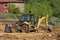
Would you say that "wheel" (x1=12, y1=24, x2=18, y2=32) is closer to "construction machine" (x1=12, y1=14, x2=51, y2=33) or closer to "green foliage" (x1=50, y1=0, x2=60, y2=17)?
"construction machine" (x1=12, y1=14, x2=51, y2=33)

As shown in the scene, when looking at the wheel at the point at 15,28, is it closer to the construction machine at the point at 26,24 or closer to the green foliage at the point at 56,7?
the construction machine at the point at 26,24

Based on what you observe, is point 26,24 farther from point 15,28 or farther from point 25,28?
point 15,28

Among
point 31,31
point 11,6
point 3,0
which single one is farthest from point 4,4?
point 31,31

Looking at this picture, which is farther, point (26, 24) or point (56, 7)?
point (56, 7)

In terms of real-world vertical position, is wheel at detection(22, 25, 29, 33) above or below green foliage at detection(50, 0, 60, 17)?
above

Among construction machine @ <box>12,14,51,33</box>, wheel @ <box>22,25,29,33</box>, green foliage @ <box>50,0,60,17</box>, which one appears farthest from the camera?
green foliage @ <box>50,0,60,17</box>

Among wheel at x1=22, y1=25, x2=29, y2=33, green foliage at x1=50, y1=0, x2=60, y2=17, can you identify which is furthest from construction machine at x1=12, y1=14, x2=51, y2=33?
green foliage at x1=50, y1=0, x2=60, y2=17

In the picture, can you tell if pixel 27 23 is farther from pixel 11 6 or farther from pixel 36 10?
pixel 11 6

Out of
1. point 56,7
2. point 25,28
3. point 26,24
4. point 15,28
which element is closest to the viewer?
point 26,24

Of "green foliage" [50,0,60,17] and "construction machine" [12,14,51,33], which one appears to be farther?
"green foliage" [50,0,60,17]

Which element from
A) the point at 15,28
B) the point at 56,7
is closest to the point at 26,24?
the point at 15,28

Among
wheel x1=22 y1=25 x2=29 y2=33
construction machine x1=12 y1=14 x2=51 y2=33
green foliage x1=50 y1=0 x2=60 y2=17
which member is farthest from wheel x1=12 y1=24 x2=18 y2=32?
green foliage x1=50 y1=0 x2=60 y2=17

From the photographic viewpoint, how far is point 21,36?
19.2 meters

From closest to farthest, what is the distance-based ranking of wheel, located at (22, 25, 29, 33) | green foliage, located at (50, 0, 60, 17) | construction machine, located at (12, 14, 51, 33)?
construction machine, located at (12, 14, 51, 33)
wheel, located at (22, 25, 29, 33)
green foliage, located at (50, 0, 60, 17)
